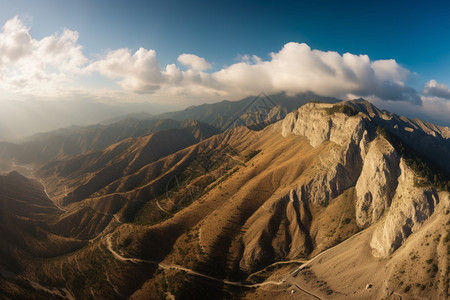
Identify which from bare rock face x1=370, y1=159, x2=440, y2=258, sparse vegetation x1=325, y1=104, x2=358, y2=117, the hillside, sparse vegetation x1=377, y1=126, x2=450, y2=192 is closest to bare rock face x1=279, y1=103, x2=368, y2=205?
the hillside

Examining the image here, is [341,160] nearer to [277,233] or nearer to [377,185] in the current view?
[377,185]

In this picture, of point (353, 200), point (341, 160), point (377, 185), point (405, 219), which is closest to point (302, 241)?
point (353, 200)

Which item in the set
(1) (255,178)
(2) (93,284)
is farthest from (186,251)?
(1) (255,178)

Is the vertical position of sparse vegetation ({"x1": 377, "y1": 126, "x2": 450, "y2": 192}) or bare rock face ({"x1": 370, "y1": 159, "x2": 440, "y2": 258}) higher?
sparse vegetation ({"x1": 377, "y1": 126, "x2": 450, "y2": 192})

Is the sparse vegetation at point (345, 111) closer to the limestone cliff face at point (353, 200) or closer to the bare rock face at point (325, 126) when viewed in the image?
the bare rock face at point (325, 126)

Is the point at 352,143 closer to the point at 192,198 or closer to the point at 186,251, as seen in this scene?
the point at 186,251

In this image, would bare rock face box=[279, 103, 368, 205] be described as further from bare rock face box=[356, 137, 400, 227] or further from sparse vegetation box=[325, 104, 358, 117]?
bare rock face box=[356, 137, 400, 227]
